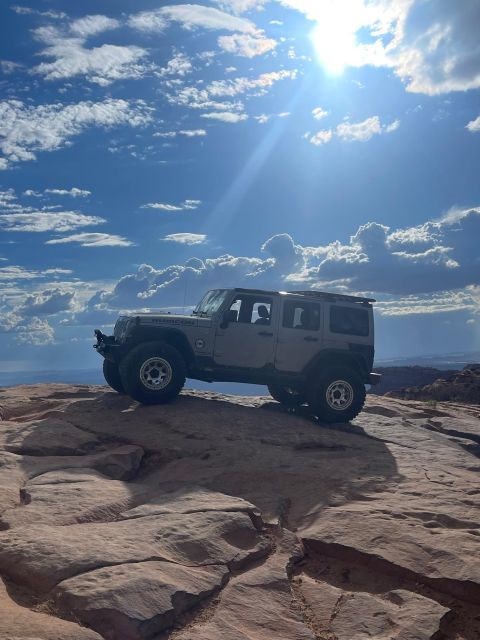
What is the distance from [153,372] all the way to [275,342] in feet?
7.17

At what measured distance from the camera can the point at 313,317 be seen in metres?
10.5

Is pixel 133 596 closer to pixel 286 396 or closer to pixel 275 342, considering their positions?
pixel 275 342

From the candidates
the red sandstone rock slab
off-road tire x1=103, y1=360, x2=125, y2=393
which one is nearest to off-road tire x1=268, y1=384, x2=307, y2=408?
off-road tire x1=103, y1=360, x2=125, y2=393

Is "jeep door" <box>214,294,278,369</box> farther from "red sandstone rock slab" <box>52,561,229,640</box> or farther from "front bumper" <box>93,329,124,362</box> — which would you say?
"red sandstone rock slab" <box>52,561,229,640</box>

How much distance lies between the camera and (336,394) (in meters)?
10.2

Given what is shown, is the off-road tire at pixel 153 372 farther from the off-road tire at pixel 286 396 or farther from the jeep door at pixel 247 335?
the off-road tire at pixel 286 396

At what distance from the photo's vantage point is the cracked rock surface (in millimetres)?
3949

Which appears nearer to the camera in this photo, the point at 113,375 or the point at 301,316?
the point at 301,316

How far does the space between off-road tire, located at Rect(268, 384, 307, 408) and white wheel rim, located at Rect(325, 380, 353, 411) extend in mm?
1140

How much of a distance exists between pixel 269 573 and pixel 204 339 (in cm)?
559

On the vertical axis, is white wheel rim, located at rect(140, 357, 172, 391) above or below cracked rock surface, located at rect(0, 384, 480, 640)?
above

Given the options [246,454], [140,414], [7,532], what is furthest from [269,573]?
[140,414]

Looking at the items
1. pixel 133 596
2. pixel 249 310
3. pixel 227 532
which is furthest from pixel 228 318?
pixel 133 596

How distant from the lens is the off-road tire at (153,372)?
363 inches
